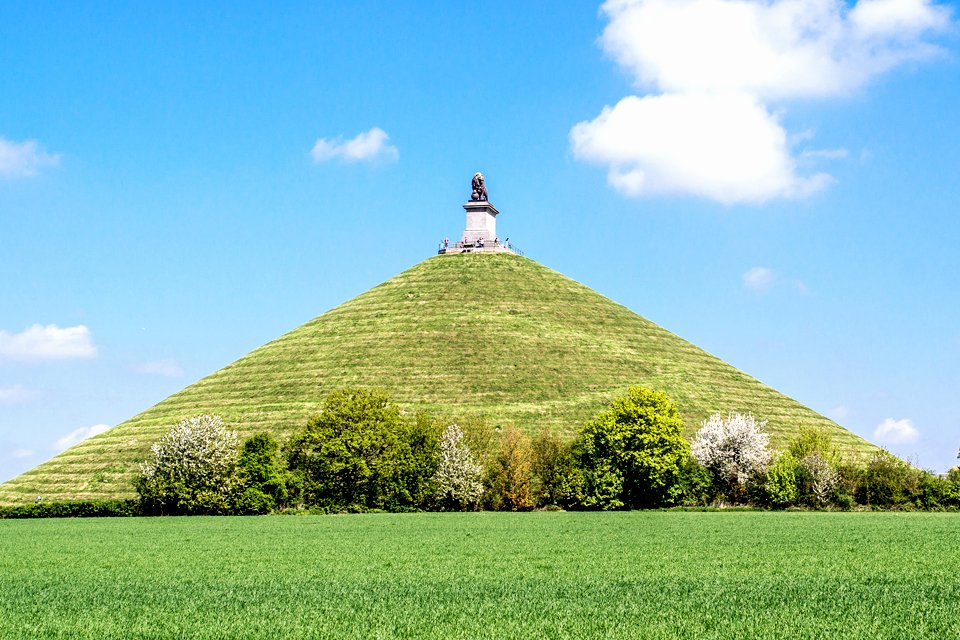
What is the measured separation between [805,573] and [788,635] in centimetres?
1324

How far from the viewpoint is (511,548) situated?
4506 centimetres

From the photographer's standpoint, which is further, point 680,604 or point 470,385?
point 470,385

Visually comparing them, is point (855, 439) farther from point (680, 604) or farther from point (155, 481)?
point (680, 604)

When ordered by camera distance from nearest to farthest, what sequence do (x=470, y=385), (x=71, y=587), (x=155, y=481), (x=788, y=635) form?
(x=788, y=635) < (x=71, y=587) < (x=155, y=481) < (x=470, y=385)

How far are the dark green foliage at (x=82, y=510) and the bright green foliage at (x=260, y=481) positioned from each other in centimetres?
1019

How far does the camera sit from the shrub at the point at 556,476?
96.1 metres

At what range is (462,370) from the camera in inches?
5453

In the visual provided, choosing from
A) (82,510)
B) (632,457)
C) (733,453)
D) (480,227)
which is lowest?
(82,510)

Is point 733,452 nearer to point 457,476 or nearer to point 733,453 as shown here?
point 733,453

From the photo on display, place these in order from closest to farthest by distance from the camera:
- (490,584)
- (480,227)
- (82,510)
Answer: (490,584) < (82,510) < (480,227)

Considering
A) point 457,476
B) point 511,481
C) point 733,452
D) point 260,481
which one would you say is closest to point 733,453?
point 733,452

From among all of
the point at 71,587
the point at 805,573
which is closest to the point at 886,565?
the point at 805,573

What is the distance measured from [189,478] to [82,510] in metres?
10.3

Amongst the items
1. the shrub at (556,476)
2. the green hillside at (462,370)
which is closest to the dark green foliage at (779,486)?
the shrub at (556,476)
